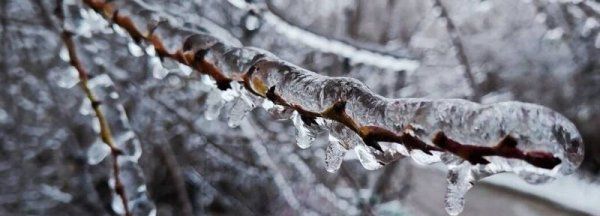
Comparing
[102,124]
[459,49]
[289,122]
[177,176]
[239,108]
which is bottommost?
[177,176]

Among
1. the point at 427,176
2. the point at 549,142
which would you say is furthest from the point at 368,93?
the point at 427,176

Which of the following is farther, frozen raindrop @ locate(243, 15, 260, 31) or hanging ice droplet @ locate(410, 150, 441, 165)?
frozen raindrop @ locate(243, 15, 260, 31)

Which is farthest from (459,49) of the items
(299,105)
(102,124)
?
(299,105)

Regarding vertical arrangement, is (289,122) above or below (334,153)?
below

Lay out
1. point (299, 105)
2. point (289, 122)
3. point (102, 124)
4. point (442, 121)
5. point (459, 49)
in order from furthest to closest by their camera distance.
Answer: point (289, 122), point (459, 49), point (102, 124), point (299, 105), point (442, 121)

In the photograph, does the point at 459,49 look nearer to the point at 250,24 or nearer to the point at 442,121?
the point at 250,24

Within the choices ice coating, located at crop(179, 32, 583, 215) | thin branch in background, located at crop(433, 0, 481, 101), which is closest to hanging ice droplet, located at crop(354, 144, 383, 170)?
ice coating, located at crop(179, 32, 583, 215)

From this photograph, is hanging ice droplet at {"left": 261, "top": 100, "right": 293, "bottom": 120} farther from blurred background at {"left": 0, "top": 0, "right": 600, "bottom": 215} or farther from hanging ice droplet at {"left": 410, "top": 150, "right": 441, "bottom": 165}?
blurred background at {"left": 0, "top": 0, "right": 600, "bottom": 215}

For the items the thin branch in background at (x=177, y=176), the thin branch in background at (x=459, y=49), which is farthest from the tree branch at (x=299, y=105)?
the thin branch in background at (x=177, y=176)
